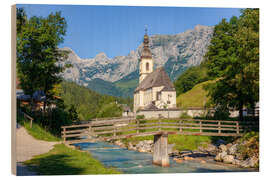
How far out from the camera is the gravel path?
9.04 meters

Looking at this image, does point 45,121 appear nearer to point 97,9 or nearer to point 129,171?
point 129,171

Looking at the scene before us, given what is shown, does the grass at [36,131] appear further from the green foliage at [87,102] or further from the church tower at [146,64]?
the church tower at [146,64]

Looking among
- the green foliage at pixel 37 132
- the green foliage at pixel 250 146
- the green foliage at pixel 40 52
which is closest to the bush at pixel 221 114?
the green foliage at pixel 250 146

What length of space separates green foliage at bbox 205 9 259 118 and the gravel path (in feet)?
29.9

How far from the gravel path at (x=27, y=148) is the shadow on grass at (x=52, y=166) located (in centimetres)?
29

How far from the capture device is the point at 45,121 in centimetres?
1722

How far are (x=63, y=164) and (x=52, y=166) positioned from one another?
0.55 m

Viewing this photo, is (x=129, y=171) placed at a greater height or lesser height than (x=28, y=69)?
lesser

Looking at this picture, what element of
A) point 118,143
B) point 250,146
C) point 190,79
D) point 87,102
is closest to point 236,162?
point 250,146

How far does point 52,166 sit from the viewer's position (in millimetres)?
9672

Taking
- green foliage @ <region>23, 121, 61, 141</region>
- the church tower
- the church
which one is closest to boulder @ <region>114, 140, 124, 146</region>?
green foliage @ <region>23, 121, 61, 141</region>

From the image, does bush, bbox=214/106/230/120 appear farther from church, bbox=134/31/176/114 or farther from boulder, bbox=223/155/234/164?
church, bbox=134/31/176/114
